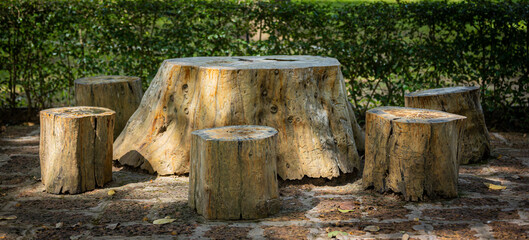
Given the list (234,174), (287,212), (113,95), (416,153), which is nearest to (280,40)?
(113,95)

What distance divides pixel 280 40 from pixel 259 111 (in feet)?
8.82

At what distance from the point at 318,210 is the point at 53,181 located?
6.80ft

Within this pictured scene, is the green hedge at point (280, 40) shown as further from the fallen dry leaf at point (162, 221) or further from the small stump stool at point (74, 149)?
the fallen dry leaf at point (162, 221)

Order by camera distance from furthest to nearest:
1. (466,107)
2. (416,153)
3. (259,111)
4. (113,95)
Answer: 1. (113,95)
2. (466,107)
3. (259,111)
4. (416,153)

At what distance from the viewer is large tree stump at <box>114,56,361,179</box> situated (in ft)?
15.3

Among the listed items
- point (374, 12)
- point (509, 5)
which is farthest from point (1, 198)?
point (509, 5)

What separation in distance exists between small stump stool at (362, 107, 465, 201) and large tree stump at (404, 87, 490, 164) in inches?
35.3

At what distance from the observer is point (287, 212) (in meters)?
3.96

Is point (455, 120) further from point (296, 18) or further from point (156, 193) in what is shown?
point (296, 18)

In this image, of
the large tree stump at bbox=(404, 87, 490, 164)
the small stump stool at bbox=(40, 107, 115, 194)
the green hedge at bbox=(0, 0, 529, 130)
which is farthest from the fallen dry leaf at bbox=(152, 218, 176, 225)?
the green hedge at bbox=(0, 0, 529, 130)

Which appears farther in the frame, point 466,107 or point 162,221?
point 466,107

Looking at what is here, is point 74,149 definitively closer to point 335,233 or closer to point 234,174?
point 234,174

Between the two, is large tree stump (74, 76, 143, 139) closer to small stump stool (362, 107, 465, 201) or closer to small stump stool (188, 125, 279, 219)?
small stump stool (188, 125, 279, 219)

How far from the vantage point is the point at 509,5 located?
6656 millimetres
